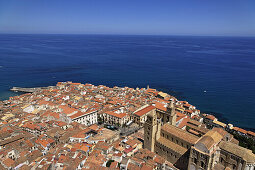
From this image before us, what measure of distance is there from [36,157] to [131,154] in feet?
57.5

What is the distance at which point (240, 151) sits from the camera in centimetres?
2895

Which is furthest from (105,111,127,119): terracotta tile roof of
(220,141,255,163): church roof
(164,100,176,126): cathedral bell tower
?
(220,141,255,163): church roof

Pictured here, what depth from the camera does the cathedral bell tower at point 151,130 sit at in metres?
34.2

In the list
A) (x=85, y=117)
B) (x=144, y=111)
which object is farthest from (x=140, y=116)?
(x=85, y=117)

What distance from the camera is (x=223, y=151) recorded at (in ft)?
98.9

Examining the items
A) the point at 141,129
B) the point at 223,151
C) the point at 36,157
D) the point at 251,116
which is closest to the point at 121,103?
the point at 141,129

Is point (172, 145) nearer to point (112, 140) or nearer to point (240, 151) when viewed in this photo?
point (240, 151)

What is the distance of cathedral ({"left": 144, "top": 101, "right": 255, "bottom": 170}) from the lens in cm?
2798

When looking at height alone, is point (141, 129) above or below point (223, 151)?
below

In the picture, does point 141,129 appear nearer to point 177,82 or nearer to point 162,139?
point 162,139

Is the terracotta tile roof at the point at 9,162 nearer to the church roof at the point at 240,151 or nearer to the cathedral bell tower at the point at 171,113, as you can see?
the cathedral bell tower at the point at 171,113

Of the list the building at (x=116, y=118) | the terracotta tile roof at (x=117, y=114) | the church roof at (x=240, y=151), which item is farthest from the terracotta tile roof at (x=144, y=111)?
the church roof at (x=240, y=151)

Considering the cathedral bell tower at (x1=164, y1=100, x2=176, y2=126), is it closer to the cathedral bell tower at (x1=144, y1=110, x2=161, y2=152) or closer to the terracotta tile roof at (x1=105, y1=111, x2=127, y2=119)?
the cathedral bell tower at (x1=144, y1=110, x2=161, y2=152)

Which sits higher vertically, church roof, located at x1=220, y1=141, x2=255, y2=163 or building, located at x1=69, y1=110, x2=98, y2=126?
church roof, located at x1=220, y1=141, x2=255, y2=163
